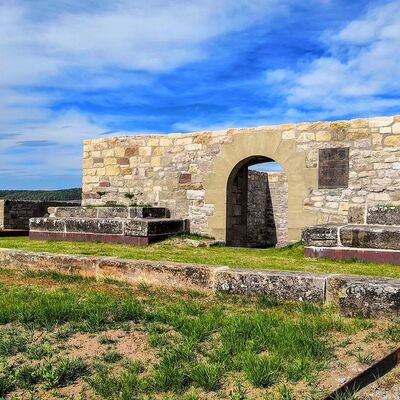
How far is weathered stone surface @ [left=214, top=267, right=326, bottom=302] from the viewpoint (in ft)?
13.7

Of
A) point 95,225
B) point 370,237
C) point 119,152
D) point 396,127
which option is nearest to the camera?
point 370,237

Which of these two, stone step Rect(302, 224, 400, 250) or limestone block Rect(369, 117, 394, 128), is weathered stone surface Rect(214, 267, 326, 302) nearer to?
stone step Rect(302, 224, 400, 250)

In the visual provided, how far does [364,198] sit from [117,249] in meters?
4.53

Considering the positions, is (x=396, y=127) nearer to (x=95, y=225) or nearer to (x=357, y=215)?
(x=357, y=215)

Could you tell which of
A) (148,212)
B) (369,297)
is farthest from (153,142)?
(369,297)

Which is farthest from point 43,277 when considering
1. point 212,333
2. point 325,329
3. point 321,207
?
point 321,207

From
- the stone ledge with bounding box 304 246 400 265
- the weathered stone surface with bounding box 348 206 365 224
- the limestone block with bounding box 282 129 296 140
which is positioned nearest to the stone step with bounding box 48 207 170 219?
the limestone block with bounding box 282 129 296 140

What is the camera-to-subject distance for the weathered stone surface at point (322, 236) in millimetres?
6719

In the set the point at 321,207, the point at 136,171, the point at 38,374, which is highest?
the point at 136,171

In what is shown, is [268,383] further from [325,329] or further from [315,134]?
[315,134]

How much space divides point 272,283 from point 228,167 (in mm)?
5716

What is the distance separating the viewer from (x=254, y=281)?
449cm

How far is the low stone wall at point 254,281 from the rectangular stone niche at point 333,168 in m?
4.72

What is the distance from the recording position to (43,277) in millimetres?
5672
